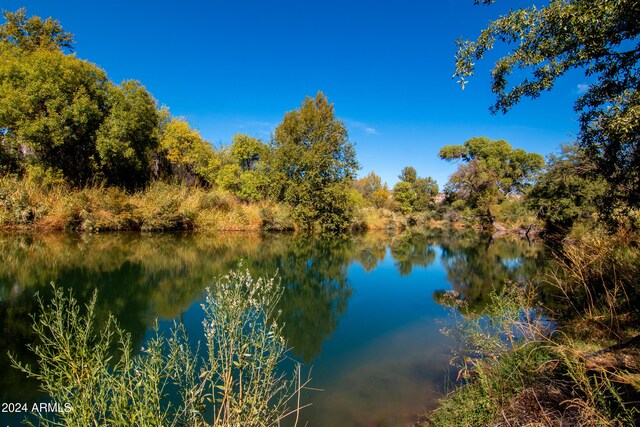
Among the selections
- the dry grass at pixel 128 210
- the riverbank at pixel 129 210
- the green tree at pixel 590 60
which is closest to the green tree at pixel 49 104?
the riverbank at pixel 129 210

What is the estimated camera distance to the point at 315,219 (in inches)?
1081

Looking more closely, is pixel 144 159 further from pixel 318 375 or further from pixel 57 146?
pixel 318 375

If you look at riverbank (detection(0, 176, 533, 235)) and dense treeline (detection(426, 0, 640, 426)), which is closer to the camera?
dense treeline (detection(426, 0, 640, 426))

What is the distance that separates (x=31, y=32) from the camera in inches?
880

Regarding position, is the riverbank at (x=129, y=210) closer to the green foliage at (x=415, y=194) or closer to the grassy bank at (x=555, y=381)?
the grassy bank at (x=555, y=381)

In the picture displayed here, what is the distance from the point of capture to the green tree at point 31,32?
21.2 meters

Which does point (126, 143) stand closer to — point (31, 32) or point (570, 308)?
point (31, 32)

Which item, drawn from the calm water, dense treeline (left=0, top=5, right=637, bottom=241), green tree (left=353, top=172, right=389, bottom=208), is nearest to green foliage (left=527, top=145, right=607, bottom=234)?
dense treeline (left=0, top=5, right=637, bottom=241)

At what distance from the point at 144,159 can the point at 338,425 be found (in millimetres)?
23509

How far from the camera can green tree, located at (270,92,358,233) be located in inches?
1013

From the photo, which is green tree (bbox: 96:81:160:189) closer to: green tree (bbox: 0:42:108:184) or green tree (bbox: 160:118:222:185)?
green tree (bbox: 0:42:108:184)

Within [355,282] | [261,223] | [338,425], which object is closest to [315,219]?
[261,223]

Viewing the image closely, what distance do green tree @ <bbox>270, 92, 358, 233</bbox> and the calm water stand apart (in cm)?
1011

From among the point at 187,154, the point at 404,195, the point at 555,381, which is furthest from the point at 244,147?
the point at 555,381
